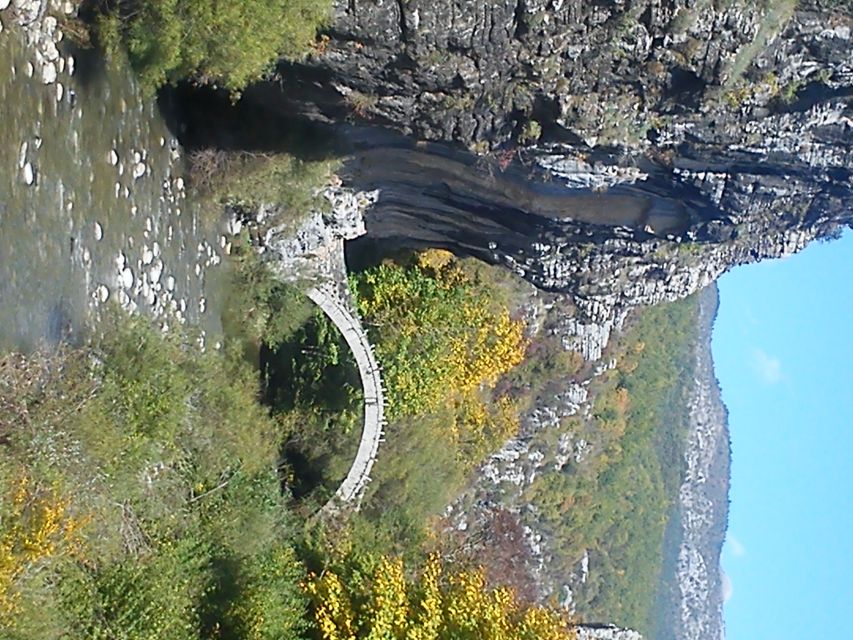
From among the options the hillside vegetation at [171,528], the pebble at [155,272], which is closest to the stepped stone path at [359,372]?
the hillside vegetation at [171,528]

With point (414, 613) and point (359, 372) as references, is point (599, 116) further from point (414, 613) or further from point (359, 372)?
point (414, 613)

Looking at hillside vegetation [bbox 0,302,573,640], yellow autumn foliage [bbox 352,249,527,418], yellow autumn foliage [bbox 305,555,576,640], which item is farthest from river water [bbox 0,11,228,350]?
yellow autumn foliage [bbox 352,249,527,418]

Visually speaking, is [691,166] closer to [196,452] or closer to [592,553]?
[196,452]

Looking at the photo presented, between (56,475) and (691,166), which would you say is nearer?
(56,475)

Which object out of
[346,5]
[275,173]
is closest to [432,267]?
[275,173]

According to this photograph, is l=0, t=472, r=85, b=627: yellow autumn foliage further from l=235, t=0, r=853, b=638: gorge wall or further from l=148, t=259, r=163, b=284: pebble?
l=235, t=0, r=853, b=638: gorge wall

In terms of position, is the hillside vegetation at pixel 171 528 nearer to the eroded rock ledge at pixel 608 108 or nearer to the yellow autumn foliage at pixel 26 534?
the yellow autumn foliage at pixel 26 534
